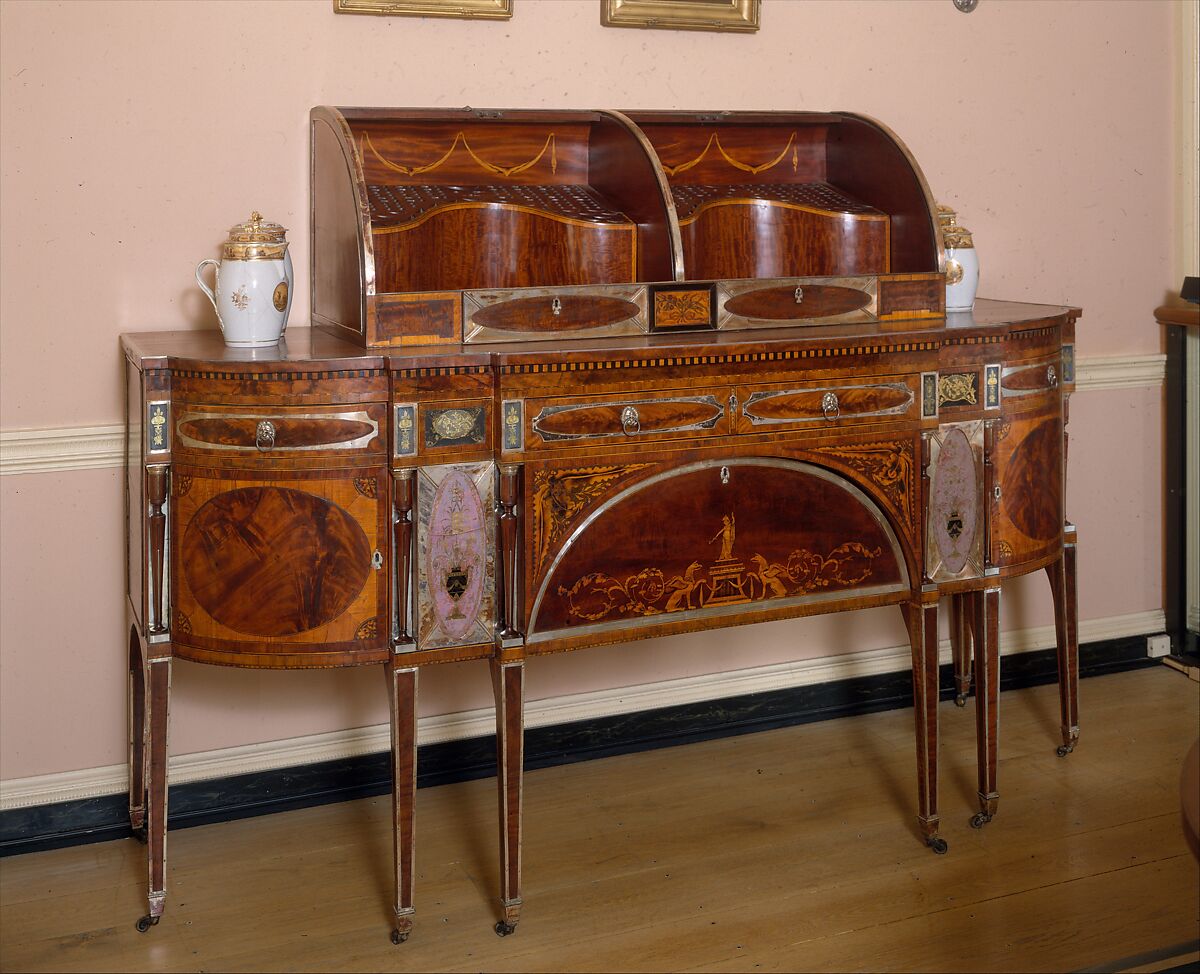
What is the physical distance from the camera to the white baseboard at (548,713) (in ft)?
9.90

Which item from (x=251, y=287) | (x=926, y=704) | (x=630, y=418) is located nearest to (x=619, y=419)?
(x=630, y=418)

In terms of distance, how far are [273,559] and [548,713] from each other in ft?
3.67

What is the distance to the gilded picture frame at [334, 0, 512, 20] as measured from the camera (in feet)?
9.76

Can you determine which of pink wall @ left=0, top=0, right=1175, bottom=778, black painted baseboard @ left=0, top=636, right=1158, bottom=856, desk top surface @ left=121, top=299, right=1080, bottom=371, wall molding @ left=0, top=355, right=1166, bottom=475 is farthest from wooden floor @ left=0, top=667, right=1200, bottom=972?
desk top surface @ left=121, top=299, right=1080, bottom=371

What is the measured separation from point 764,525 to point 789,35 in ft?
4.57

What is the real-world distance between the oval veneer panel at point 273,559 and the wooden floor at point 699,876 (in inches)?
25.3

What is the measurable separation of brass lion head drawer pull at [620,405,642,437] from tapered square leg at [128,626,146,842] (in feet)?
3.72

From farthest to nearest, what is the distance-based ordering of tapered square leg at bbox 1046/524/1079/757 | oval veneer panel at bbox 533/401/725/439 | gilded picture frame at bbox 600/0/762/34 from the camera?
1. tapered square leg at bbox 1046/524/1079/757
2. gilded picture frame at bbox 600/0/762/34
3. oval veneer panel at bbox 533/401/725/439

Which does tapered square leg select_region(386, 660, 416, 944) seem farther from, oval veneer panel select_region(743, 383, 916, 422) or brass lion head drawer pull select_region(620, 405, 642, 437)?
oval veneer panel select_region(743, 383, 916, 422)

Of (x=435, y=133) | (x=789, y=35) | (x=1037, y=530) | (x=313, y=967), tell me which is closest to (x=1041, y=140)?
(x=789, y=35)

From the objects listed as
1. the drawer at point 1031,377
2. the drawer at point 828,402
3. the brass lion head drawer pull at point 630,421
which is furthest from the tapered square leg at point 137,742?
the drawer at point 1031,377

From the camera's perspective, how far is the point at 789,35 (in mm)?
3420

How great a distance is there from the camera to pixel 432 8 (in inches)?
119

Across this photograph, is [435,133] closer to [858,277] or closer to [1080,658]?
[858,277]
